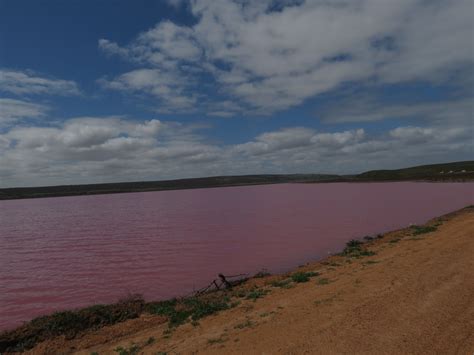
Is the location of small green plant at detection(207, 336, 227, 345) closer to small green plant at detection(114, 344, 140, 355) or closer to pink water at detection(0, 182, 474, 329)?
small green plant at detection(114, 344, 140, 355)

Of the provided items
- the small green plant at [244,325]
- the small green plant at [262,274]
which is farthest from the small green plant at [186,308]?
the small green plant at [262,274]

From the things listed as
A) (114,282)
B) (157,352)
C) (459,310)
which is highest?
(459,310)

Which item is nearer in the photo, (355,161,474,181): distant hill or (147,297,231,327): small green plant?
(147,297,231,327): small green plant

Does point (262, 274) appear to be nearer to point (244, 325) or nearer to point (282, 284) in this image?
point (282, 284)

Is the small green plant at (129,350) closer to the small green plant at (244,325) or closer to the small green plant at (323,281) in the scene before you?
the small green plant at (244,325)

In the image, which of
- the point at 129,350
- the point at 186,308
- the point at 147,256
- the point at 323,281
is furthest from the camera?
the point at 147,256

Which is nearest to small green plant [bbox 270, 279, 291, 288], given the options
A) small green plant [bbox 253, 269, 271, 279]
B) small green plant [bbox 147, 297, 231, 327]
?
small green plant [bbox 147, 297, 231, 327]

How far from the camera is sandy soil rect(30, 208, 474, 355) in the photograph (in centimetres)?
629

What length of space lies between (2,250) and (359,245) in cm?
2683

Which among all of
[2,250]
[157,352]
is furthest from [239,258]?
[2,250]

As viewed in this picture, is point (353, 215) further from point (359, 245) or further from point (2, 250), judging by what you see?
point (2, 250)

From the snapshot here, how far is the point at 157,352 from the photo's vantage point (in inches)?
282

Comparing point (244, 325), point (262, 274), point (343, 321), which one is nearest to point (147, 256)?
point (262, 274)

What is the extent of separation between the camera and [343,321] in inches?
286
